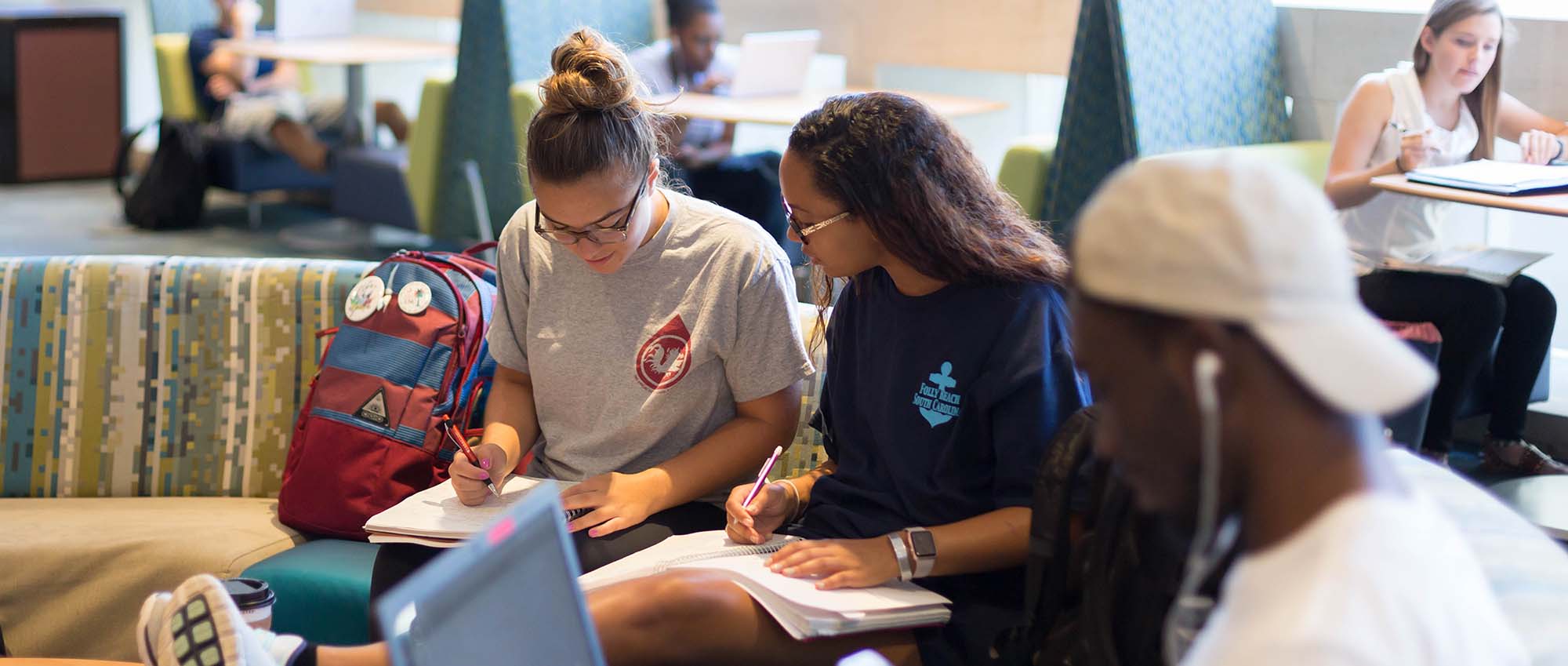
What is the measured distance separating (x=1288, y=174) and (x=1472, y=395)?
2.72 metres

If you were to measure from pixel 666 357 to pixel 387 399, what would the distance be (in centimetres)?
46

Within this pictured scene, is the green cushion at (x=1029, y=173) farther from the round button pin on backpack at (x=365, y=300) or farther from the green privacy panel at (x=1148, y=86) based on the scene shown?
the round button pin on backpack at (x=365, y=300)

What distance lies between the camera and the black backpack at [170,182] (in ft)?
20.4

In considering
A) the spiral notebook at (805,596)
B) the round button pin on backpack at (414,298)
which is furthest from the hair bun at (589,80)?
the spiral notebook at (805,596)

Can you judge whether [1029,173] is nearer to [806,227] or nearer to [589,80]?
[589,80]

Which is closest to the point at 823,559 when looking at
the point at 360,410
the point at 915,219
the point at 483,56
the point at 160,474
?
the point at 915,219

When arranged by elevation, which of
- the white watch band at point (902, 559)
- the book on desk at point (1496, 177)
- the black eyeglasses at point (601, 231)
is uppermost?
the book on desk at point (1496, 177)

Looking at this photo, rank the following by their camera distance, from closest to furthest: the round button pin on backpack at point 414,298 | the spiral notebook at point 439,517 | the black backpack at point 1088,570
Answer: the black backpack at point 1088,570
the spiral notebook at point 439,517
the round button pin on backpack at point 414,298

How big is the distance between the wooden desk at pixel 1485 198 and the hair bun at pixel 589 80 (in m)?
1.79

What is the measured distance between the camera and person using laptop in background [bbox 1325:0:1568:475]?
3137 mm

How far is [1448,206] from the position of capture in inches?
134

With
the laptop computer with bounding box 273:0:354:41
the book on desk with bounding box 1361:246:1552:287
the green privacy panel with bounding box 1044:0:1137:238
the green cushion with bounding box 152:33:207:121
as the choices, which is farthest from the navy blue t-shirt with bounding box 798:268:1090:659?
the green cushion with bounding box 152:33:207:121

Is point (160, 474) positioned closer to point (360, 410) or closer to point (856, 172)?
point (360, 410)

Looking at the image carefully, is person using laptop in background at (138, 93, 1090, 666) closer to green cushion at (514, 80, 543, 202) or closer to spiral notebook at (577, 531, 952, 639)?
spiral notebook at (577, 531, 952, 639)
